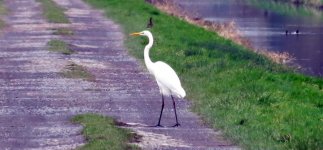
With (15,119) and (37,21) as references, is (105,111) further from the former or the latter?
(37,21)

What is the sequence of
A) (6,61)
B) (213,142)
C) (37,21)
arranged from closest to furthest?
(213,142) < (6,61) < (37,21)

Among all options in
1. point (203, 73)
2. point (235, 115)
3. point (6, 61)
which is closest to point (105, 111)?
point (235, 115)

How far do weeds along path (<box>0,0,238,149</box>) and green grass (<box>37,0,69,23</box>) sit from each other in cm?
526

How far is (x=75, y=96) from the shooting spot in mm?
15875

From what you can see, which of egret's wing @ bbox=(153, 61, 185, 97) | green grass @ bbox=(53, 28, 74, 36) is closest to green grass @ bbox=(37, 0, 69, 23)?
green grass @ bbox=(53, 28, 74, 36)

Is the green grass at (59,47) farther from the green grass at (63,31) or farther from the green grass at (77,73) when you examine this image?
the green grass at (77,73)

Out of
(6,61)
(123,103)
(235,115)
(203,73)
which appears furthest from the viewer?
(6,61)

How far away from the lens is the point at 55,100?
15.5 m

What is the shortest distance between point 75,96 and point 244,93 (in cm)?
289

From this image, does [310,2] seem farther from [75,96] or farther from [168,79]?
[168,79]

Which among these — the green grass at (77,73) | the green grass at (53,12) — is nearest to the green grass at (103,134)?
the green grass at (77,73)

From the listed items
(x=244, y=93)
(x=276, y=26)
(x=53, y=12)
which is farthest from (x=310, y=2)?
(x=244, y=93)

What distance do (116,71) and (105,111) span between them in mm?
5266

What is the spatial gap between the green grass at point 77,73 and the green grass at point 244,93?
6.05 ft
